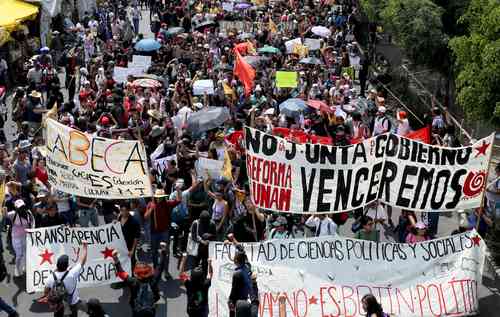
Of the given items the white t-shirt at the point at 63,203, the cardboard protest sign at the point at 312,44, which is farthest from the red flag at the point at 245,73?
the white t-shirt at the point at 63,203

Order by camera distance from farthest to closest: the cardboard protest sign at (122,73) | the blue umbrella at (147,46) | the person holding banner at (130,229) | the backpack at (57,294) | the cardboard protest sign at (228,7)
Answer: the cardboard protest sign at (228,7)
the blue umbrella at (147,46)
the cardboard protest sign at (122,73)
the person holding banner at (130,229)
the backpack at (57,294)

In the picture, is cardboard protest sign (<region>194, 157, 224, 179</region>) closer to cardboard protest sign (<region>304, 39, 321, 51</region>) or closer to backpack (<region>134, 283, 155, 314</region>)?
backpack (<region>134, 283, 155, 314</region>)

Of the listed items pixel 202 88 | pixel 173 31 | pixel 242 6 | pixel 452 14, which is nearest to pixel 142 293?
pixel 202 88

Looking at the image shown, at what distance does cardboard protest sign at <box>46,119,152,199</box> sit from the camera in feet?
40.3

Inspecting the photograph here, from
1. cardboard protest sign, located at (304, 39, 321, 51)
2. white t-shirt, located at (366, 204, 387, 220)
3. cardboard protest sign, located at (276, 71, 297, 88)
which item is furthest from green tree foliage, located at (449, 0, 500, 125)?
cardboard protest sign, located at (304, 39, 321, 51)

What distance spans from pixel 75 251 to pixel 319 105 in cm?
829

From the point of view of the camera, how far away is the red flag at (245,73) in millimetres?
20438

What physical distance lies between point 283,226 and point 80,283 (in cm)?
299

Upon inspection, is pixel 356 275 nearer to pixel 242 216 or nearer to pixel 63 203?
pixel 242 216

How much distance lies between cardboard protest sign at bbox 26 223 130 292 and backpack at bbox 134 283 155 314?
74.3 inches

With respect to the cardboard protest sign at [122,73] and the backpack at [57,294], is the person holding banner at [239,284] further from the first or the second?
the cardboard protest sign at [122,73]

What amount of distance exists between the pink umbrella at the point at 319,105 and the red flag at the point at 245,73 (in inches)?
77.3

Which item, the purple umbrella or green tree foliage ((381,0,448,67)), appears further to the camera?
the purple umbrella

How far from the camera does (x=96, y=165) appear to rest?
1245cm
